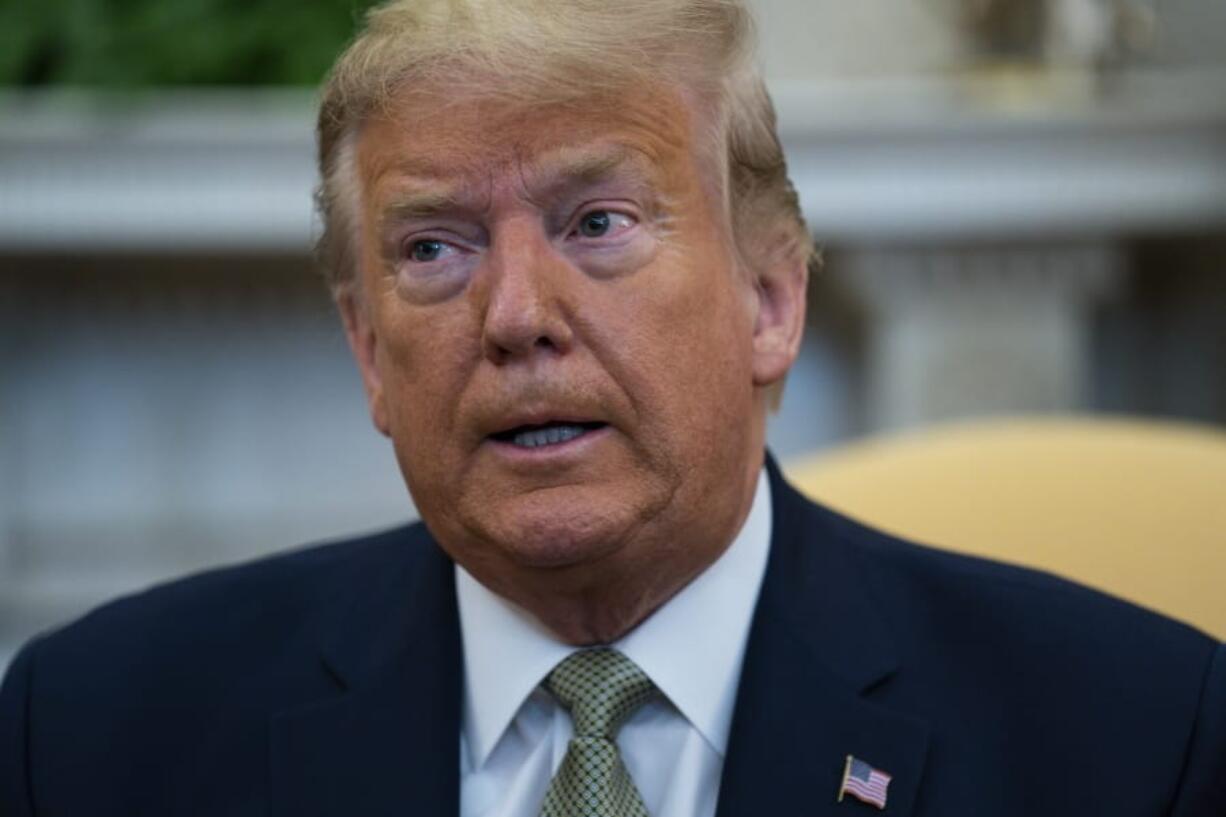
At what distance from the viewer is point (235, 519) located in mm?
5977

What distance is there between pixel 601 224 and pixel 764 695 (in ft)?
1.71

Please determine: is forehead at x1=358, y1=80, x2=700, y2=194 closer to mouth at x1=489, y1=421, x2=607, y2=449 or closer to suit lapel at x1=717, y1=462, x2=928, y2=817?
mouth at x1=489, y1=421, x2=607, y2=449

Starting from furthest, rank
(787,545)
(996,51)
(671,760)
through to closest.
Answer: (996,51) → (787,545) → (671,760)

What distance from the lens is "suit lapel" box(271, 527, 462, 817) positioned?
2.19 metres

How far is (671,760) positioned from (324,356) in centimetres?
405

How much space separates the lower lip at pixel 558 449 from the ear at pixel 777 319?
0.83 ft

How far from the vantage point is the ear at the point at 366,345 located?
7.38 ft

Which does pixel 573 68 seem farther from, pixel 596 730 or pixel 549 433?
pixel 596 730

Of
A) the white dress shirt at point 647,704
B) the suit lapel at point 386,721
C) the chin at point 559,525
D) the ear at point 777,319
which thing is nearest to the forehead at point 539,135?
the ear at point 777,319

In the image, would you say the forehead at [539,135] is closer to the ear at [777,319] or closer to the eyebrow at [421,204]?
the eyebrow at [421,204]

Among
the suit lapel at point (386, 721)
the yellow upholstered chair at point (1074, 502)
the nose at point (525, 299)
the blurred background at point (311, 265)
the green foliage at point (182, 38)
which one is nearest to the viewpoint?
the nose at point (525, 299)

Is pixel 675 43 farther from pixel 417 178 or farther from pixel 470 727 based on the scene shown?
pixel 470 727

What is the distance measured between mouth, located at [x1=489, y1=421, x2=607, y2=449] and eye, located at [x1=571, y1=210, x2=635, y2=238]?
187 millimetres

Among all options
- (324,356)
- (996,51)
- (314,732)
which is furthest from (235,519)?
(314,732)
